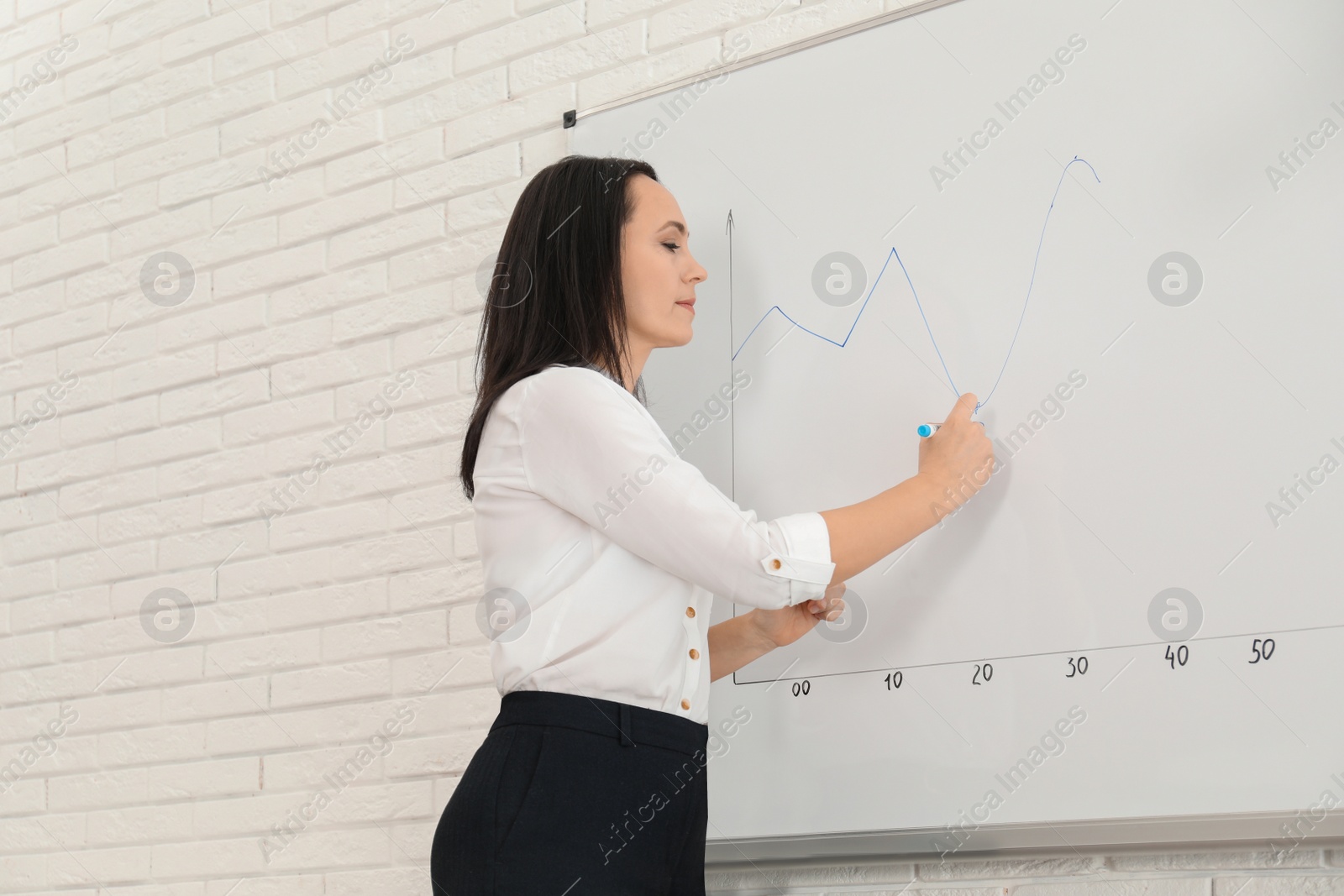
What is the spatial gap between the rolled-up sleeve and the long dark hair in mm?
126

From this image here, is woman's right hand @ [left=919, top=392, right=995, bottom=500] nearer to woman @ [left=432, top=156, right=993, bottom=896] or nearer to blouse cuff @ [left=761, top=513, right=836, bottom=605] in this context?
woman @ [left=432, top=156, right=993, bottom=896]

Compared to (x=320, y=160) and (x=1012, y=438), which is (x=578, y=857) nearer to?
(x=1012, y=438)

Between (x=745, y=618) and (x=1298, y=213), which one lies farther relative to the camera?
A: (x=745, y=618)

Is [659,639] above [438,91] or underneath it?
underneath

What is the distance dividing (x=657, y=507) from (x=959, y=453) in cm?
37

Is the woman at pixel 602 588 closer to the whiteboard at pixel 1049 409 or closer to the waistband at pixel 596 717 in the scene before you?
the waistband at pixel 596 717

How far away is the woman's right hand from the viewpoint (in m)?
1.37

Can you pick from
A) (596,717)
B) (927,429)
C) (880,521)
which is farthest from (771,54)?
(596,717)

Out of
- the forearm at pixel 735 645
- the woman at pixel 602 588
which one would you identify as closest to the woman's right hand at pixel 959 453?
the woman at pixel 602 588

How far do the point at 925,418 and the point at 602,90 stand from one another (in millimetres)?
780

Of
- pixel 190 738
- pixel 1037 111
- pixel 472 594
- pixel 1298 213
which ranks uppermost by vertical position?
pixel 1037 111

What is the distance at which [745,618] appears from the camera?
1521 millimetres


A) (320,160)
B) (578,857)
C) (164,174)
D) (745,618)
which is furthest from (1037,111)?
(164,174)

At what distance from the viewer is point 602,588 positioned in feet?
4.22
